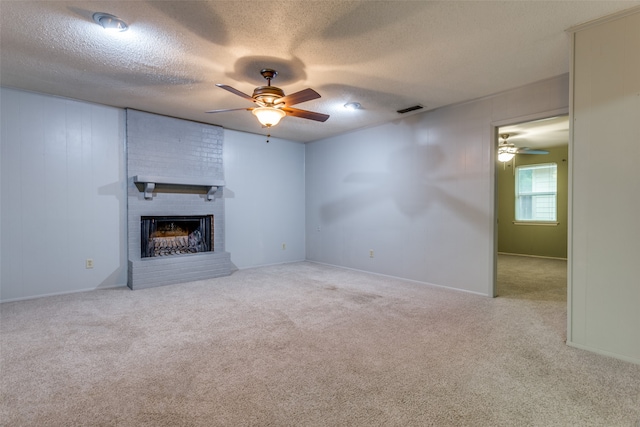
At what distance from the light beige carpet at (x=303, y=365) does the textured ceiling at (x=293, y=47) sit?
263 cm

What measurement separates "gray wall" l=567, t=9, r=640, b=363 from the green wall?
16.9 ft

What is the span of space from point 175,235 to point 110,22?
362 cm

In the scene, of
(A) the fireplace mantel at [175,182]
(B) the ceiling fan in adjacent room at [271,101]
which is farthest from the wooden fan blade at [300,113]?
(A) the fireplace mantel at [175,182]

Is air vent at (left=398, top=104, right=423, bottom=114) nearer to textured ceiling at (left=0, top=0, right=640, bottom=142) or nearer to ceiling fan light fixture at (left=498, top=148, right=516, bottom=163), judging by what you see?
textured ceiling at (left=0, top=0, right=640, bottom=142)

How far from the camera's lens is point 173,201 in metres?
5.22

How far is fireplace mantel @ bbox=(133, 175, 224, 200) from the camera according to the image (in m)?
4.72

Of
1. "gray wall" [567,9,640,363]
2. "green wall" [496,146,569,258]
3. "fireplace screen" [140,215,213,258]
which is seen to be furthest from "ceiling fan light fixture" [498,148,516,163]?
"fireplace screen" [140,215,213,258]

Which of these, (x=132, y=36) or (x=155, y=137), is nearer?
(x=132, y=36)

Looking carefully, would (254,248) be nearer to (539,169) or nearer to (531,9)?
(531,9)

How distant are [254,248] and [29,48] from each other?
425 centimetres

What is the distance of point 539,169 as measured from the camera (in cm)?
763

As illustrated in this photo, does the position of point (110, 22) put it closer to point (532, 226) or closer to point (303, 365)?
point (303, 365)

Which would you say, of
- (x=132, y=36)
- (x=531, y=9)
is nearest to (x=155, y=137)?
(x=132, y=36)

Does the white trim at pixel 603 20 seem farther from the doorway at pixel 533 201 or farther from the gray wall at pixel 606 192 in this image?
the doorway at pixel 533 201
